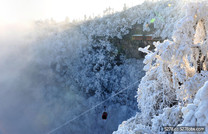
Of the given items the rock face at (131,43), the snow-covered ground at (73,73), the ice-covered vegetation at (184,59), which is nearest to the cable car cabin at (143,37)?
the rock face at (131,43)

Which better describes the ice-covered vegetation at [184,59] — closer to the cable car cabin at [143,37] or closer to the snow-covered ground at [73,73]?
the snow-covered ground at [73,73]

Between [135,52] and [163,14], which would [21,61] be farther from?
[163,14]

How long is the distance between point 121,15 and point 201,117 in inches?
809

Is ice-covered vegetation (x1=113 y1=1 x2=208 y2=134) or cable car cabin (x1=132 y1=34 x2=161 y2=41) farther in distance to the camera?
cable car cabin (x1=132 y1=34 x2=161 y2=41)

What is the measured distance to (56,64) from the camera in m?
21.5

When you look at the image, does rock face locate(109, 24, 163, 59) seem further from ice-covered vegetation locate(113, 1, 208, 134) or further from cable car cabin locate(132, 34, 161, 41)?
ice-covered vegetation locate(113, 1, 208, 134)

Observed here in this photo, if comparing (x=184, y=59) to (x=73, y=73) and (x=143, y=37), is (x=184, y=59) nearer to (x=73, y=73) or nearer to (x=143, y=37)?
(x=143, y=37)

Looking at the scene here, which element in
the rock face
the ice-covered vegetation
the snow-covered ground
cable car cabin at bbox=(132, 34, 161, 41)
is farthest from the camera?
the rock face

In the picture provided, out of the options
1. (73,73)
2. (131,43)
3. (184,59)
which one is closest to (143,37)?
(131,43)

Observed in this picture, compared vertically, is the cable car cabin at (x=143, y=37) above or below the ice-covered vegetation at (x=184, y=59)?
above

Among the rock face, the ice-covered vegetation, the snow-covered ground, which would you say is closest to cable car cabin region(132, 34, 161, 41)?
the rock face

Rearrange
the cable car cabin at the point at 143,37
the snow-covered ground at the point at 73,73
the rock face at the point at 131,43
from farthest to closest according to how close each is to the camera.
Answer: the rock face at the point at 131,43 < the snow-covered ground at the point at 73,73 < the cable car cabin at the point at 143,37

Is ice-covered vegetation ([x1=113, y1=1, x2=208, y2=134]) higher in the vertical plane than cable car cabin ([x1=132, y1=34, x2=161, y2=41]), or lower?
lower

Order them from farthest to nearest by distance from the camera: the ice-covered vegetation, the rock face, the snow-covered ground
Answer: the rock face < the snow-covered ground < the ice-covered vegetation
